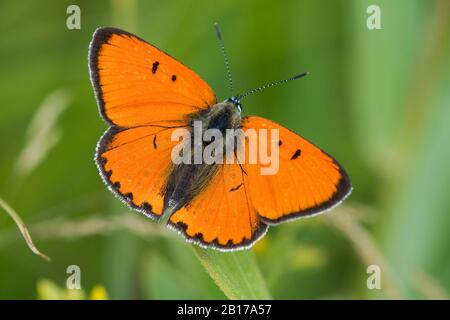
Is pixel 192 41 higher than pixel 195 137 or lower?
higher

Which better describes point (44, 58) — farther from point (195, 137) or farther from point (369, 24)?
point (369, 24)

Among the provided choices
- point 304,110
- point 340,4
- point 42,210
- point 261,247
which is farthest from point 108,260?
point 340,4

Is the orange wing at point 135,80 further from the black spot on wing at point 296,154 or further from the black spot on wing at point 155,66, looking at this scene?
the black spot on wing at point 296,154

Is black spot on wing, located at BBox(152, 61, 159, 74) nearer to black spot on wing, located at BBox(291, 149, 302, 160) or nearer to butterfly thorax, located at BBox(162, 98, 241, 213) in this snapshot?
butterfly thorax, located at BBox(162, 98, 241, 213)

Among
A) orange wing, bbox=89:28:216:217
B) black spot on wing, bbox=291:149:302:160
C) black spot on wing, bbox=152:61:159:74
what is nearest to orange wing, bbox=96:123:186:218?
orange wing, bbox=89:28:216:217

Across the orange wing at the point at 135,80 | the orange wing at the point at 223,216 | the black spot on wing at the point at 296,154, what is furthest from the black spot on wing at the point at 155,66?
the black spot on wing at the point at 296,154

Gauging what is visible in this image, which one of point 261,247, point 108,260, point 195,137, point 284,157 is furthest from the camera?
point 108,260

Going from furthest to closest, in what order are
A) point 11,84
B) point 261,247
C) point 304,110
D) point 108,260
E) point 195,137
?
point 304,110 → point 11,84 → point 108,260 → point 261,247 → point 195,137
